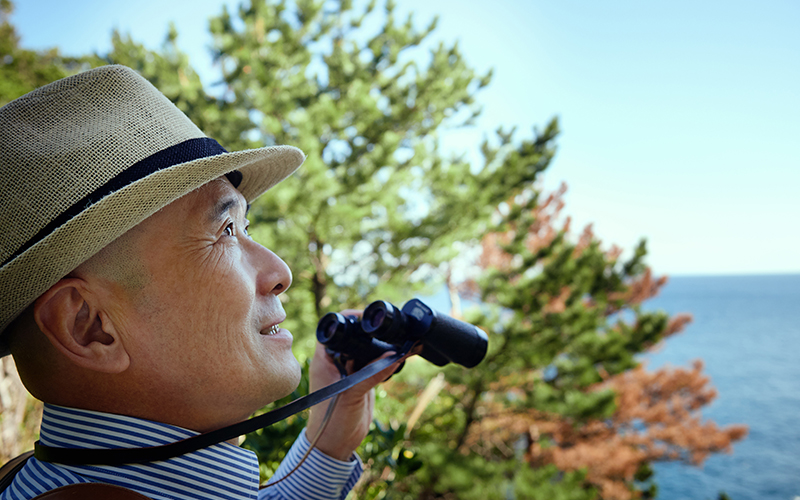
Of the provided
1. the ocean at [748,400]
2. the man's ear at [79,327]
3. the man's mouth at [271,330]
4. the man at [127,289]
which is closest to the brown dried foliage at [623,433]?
the ocean at [748,400]

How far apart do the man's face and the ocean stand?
14203 mm

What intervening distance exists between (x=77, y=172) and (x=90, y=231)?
10 cm

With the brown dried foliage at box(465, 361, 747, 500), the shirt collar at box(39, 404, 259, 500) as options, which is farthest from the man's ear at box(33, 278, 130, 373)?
the brown dried foliage at box(465, 361, 747, 500)

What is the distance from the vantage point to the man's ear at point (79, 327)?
2.47 ft

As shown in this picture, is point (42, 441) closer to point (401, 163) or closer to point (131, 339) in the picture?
point (131, 339)

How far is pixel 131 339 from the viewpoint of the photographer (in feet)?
2.57

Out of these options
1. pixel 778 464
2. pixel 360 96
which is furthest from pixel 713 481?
pixel 360 96

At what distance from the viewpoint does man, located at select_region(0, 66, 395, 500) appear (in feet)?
2.38

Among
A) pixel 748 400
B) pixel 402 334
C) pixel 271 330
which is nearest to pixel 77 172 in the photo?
pixel 271 330

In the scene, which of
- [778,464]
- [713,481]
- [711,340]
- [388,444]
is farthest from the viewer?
[711,340]

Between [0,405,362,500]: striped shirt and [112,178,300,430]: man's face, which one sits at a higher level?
[112,178,300,430]: man's face

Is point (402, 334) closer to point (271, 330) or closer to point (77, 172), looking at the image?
point (271, 330)

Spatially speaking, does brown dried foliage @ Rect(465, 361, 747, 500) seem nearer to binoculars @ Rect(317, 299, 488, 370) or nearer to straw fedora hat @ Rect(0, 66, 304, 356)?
binoculars @ Rect(317, 299, 488, 370)

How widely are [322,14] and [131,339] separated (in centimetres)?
725
